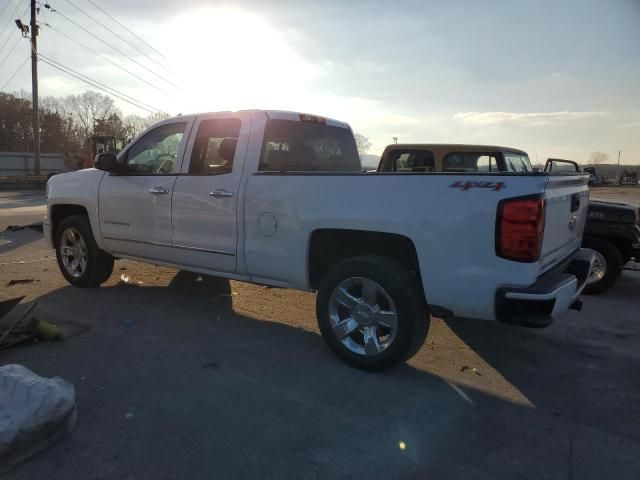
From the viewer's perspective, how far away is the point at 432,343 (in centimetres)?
448

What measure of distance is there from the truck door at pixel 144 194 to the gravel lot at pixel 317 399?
0.73 meters

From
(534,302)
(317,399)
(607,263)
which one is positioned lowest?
(317,399)

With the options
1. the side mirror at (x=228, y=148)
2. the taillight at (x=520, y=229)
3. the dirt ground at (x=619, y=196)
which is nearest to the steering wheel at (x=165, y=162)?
the side mirror at (x=228, y=148)

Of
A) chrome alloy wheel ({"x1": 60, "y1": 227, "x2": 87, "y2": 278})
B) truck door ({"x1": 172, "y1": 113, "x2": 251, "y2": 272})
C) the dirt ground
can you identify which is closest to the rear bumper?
truck door ({"x1": 172, "y1": 113, "x2": 251, "y2": 272})

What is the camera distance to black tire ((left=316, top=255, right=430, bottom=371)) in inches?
137

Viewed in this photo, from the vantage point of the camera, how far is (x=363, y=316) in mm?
3748

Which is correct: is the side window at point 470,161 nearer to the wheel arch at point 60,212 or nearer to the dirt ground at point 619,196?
the wheel arch at point 60,212

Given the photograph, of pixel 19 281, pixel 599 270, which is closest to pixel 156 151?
pixel 19 281

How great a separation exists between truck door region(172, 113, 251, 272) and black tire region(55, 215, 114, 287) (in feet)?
5.13

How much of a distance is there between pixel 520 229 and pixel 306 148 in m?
2.50

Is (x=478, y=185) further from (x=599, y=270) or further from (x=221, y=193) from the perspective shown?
(x=599, y=270)

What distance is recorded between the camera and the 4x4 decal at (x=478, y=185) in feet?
9.98

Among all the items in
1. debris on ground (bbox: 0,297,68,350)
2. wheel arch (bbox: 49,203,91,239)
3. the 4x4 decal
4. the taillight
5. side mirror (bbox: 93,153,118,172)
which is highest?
side mirror (bbox: 93,153,118,172)

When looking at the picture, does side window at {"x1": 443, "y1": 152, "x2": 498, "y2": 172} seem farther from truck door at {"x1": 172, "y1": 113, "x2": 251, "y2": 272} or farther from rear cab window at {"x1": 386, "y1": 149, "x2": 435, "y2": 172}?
truck door at {"x1": 172, "y1": 113, "x2": 251, "y2": 272}
